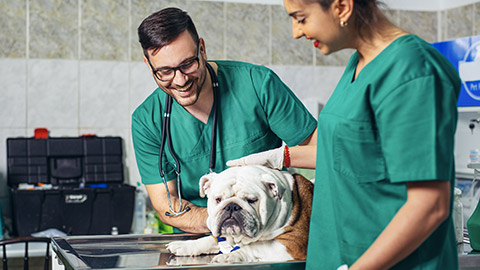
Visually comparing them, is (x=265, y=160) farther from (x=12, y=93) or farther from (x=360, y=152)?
(x=12, y=93)

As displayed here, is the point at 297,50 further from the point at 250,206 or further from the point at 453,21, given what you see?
the point at 250,206

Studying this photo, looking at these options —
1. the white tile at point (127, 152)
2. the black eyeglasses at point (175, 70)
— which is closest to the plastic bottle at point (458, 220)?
the black eyeglasses at point (175, 70)

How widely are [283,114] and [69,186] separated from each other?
2177mm

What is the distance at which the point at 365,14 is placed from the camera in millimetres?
993

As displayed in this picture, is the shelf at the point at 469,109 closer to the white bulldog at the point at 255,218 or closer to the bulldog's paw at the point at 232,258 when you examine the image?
the white bulldog at the point at 255,218

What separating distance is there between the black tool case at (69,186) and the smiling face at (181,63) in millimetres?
1979

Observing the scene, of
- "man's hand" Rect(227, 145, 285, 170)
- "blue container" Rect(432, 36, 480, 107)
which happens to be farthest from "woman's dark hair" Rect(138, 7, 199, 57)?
"blue container" Rect(432, 36, 480, 107)

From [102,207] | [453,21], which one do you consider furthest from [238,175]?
[453,21]

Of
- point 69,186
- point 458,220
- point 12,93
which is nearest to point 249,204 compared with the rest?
point 458,220

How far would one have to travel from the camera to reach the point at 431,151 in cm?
90

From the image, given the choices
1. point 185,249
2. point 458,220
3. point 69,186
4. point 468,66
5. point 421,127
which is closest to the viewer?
point 421,127

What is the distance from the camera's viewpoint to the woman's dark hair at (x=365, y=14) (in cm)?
98

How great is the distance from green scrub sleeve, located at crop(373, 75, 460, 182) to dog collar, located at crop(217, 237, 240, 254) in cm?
49

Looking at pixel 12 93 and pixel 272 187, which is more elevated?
pixel 12 93
